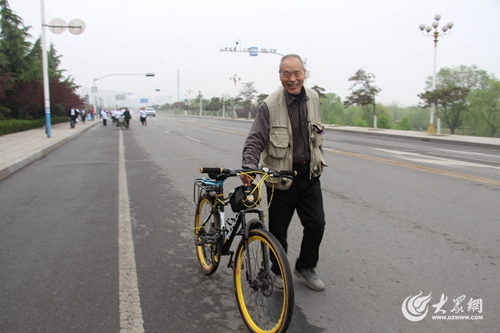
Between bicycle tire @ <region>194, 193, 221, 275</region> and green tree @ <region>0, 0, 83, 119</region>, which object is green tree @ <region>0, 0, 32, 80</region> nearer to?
green tree @ <region>0, 0, 83, 119</region>

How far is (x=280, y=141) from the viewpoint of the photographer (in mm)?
3270

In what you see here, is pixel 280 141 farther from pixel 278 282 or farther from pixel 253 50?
pixel 253 50

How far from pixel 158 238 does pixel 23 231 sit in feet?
6.10

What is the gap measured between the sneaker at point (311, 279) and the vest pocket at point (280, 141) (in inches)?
42.8

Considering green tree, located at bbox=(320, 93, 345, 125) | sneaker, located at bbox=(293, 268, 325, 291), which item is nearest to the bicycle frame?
sneaker, located at bbox=(293, 268, 325, 291)

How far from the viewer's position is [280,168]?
3.29 m

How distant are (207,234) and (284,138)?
1212 mm

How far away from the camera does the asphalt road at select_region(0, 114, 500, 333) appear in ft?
10.2

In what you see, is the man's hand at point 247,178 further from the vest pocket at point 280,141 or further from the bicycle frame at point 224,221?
the vest pocket at point 280,141

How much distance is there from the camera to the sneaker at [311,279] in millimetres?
3559

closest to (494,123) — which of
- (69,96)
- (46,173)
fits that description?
(69,96)

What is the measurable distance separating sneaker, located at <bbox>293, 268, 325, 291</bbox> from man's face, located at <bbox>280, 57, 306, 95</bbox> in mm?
1575

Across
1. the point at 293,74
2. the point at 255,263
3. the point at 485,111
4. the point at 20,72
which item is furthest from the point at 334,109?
the point at 255,263

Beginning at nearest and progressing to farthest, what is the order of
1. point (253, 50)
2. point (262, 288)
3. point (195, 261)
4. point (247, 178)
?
point (262, 288) < point (247, 178) < point (195, 261) < point (253, 50)
